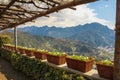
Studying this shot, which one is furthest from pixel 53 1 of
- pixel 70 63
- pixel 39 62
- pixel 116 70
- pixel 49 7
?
pixel 39 62

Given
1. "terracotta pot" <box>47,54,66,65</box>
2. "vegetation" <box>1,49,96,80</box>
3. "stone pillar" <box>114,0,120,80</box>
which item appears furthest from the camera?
"terracotta pot" <box>47,54,66,65</box>

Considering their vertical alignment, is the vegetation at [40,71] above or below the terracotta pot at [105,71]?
below

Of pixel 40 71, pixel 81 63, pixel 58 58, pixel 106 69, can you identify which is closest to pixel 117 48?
pixel 106 69

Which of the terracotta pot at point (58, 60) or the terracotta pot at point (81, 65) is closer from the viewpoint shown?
the terracotta pot at point (81, 65)

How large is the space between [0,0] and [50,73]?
254 cm

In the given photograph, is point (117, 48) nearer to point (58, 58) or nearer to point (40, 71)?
point (58, 58)

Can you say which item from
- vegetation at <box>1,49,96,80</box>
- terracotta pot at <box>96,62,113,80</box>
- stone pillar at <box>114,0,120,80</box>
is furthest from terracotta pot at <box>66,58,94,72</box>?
stone pillar at <box>114,0,120,80</box>

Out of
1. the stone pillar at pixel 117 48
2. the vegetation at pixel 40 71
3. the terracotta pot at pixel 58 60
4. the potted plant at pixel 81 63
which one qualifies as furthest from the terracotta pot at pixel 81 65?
the stone pillar at pixel 117 48

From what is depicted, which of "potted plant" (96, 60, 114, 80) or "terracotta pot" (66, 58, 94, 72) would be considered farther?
"terracotta pot" (66, 58, 94, 72)

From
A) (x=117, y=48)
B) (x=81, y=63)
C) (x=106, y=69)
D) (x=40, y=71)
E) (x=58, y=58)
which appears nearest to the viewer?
(x=117, y=48)

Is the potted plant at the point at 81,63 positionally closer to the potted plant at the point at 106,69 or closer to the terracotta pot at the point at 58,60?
the potted plant at the point at 106,69

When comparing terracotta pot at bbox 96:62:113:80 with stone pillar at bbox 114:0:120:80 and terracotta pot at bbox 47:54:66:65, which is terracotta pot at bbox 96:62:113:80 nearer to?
stone pillar at bbox 114:0:120:80

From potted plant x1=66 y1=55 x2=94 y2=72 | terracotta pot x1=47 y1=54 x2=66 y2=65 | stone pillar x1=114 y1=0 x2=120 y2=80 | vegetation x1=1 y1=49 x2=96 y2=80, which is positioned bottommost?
vegetation x1=1 y1=49 x2=96 y2=80

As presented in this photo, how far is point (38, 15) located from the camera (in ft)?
22.8
